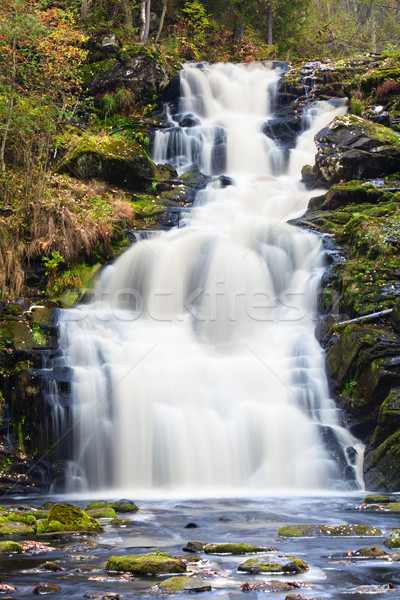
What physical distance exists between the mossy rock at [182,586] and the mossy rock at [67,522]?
2.04 meters

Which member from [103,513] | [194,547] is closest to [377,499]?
[194,547]

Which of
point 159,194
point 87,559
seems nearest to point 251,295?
point 159,194

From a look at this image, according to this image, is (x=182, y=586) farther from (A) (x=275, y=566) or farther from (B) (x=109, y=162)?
(B) (x=109, y=162)

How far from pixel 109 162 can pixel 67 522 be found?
11.7 m

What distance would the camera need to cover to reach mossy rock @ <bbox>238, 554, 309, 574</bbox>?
462 centimetres

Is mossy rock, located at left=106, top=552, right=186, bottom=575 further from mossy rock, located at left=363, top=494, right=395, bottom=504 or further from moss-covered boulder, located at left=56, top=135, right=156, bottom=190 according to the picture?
moss-covered boulder, located at left=56, top=135, right=156, bottom=190

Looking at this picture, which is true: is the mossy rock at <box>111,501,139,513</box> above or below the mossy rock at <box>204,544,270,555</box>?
below

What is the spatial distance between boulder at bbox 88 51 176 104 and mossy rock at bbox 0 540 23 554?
18.7m

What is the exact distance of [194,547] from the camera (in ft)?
17.7

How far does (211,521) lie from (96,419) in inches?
Result: 139

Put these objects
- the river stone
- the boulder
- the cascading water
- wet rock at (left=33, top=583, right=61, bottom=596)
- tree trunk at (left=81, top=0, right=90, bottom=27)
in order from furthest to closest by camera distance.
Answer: tree trunk at (left=81, top=0, right=90, bottom=27) → the boulder → the river stone → the cascading water → wet rock at (left=33, top=583, right=61, bottom=596)

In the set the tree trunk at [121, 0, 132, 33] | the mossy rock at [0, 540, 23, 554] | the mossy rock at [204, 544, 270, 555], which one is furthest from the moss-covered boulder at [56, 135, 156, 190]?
the mossy rock at [204, 544, 270, 555]

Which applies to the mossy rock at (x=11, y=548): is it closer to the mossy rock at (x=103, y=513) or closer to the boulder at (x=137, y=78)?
the mossy rock at (x=103, y=513)

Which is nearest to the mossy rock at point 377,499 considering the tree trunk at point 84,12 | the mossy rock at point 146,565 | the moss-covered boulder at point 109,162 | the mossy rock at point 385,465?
the mossy rock at point 385,465
